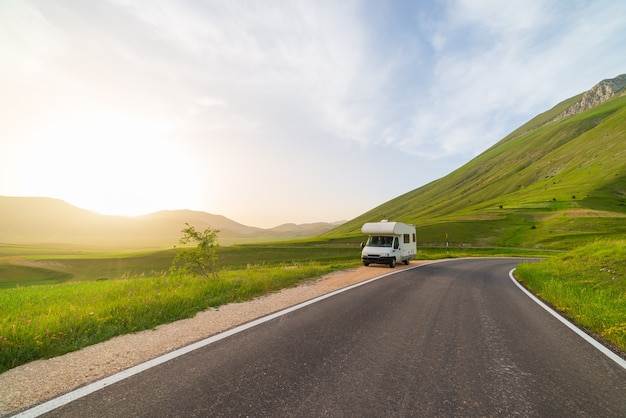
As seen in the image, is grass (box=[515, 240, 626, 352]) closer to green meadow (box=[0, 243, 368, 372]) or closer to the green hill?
green meadow (box=[0, 243, 368, 372])

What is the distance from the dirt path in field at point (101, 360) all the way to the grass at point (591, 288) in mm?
7545

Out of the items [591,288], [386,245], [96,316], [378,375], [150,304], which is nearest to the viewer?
[378,375]

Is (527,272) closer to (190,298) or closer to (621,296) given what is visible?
(621,296)

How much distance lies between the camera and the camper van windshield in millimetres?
21870

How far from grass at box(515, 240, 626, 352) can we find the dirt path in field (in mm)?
7545

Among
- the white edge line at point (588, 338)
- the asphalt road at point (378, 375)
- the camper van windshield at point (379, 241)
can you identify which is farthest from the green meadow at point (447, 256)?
the camper van windshield at point (379, 241)

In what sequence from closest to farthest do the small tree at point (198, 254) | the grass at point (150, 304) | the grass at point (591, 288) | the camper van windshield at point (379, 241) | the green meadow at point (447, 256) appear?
the grass at point (150, 304), the green meadow at point (447, 256), the grass at point (591, 288), the small tree at point (198, 254), the camper van windshield at point (379, 241)

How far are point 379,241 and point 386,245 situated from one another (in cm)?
75

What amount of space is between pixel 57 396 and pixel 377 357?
4122 mm

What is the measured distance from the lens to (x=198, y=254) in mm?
12453

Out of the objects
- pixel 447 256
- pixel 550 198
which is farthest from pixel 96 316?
pixel 550 198

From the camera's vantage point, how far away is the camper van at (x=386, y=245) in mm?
21000

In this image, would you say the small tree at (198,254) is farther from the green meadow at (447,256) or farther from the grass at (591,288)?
the grass at (591,288)

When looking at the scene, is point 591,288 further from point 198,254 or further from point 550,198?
point 550,198
